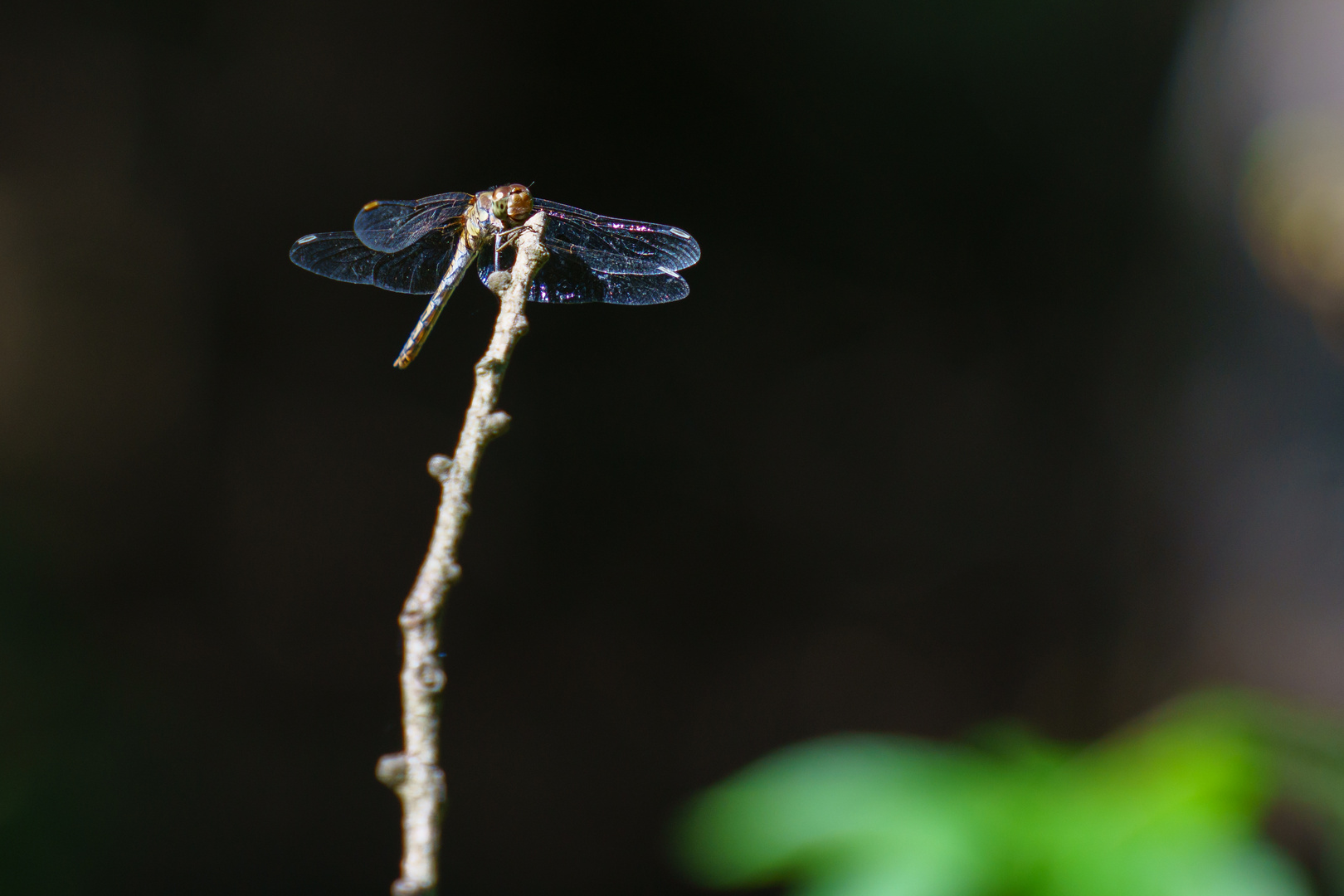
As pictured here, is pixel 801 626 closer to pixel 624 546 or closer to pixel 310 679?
pixel 624 546

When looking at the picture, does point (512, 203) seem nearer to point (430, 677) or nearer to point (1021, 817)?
point (430, 677)

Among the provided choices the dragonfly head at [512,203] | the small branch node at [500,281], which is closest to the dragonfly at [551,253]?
the dragonfly head at [512,203]

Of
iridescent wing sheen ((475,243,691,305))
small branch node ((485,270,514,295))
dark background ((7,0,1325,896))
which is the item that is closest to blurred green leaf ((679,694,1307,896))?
iridescent wing sheen ((475,243,691,305))

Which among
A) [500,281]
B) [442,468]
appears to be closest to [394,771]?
[442,468]

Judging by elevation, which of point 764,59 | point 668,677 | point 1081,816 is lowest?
point 1081,816

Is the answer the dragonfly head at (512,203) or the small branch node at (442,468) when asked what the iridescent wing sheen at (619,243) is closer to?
the dragonfly head at (512,203)

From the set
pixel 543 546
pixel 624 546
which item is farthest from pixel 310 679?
pixel 624 546

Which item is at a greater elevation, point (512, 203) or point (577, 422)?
point (577, 422)

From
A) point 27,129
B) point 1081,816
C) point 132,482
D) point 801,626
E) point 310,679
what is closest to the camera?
point 1081,816
